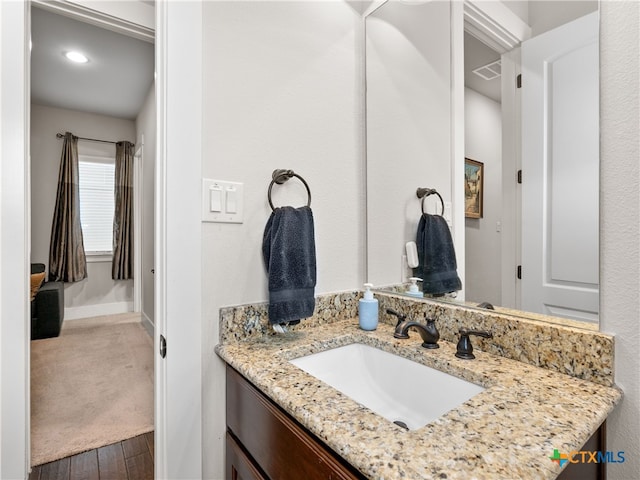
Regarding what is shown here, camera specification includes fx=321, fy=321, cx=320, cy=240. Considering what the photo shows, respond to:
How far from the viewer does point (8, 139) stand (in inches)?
48.7

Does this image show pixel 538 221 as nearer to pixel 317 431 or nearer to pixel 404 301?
pixel 404 301

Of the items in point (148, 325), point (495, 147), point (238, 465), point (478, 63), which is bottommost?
point (148, 325)

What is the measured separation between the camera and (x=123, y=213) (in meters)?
4.37

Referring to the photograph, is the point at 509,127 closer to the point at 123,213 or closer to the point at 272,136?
the point at 272,136

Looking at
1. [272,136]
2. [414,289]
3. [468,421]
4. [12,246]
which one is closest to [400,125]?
[272,136]

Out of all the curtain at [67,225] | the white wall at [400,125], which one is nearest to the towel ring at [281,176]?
the white wall at [400,125]

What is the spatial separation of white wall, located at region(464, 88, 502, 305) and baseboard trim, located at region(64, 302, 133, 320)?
4.76 meters

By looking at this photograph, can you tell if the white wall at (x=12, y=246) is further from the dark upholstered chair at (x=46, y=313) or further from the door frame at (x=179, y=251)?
the dark upholstered chair at (x=46, y=313)

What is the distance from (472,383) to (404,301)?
41 centimetres

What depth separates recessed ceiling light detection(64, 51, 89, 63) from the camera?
276 centimetres

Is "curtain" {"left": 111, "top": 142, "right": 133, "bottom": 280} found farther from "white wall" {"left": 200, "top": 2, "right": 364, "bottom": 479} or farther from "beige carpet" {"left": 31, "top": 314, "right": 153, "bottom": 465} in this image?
"white wall" {"left": 200, "top": 2, "right": 364, "bottom": 479}

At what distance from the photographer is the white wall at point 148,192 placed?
134 inches

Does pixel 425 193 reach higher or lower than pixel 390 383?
higher

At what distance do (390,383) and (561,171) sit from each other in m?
0.73
